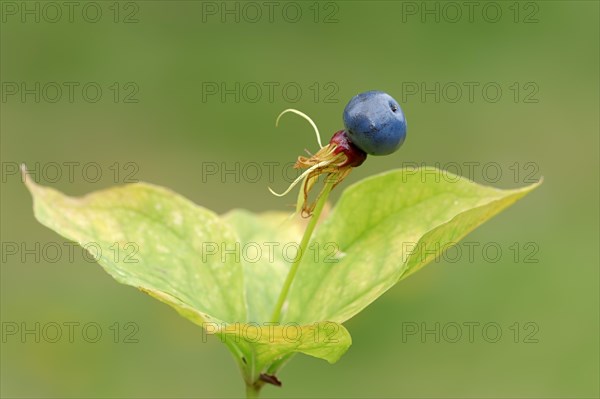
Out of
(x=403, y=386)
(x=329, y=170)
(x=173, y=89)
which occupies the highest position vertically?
(x=173, y=89)

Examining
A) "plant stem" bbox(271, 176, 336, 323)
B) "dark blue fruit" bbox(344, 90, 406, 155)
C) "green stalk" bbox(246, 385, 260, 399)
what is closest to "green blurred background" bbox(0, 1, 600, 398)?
"green stalk" bbox(246, 385, 260, 399)

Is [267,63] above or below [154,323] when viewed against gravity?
above

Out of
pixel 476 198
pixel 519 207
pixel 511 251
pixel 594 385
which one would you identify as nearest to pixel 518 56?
pixel 519 207

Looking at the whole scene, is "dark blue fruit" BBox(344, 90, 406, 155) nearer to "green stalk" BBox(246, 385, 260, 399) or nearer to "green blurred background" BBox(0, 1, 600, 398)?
"green stalk" BBox(246, 385, 260, 399)

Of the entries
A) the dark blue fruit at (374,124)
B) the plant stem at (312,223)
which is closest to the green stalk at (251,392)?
the plant stem at (312,223)

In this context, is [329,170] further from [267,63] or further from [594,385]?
[267,63]
